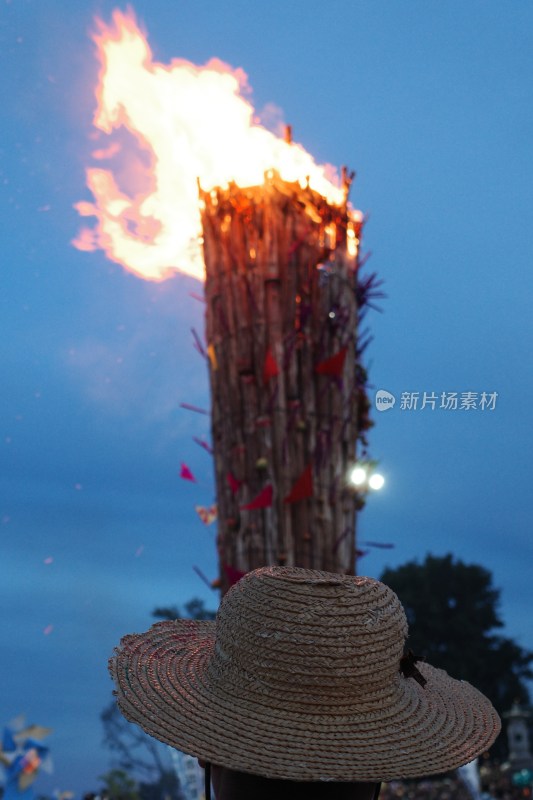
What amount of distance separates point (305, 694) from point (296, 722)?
7 cm

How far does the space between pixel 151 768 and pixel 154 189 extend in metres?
21.5

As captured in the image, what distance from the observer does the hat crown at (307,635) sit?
1933 millimetres

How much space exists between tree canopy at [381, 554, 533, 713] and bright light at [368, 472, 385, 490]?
20448 millimetres

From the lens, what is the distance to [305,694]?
1912mm

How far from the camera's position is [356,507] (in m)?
6.61

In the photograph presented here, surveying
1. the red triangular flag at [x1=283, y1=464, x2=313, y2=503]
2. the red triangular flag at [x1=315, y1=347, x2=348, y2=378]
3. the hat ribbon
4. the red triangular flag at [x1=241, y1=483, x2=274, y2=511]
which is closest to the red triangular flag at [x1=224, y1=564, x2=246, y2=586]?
the red triangular flag at [x1=241, y1=483, x2=274, y2=511]

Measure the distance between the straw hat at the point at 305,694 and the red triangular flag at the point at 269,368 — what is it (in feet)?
13.4

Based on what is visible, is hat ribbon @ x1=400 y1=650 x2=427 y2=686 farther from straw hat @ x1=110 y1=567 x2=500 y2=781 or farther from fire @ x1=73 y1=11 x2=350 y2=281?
fire @ x1=73 y1=11 x2=350 y2=281

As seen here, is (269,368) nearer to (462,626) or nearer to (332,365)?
(332,365)

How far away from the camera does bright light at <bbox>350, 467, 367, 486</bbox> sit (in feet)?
21.3

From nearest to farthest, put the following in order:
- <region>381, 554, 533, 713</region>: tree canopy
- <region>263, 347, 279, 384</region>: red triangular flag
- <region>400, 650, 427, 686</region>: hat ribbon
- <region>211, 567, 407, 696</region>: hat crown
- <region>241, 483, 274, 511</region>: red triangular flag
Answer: <region>211, 567, 407, 696</region>: hat crown
<region>400, 650, 427, 686</region>: hat ribbon
<region>241, 483, 274, 511</region>: red triangular flag
<region>263, 347, 279, 384</region>: red triangular flag
<region>381, 554, 533, 713</region>: tree canopy

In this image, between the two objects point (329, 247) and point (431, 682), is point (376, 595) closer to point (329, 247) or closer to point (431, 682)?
point (431, 682)

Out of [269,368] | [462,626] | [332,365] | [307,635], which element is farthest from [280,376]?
[462,626]

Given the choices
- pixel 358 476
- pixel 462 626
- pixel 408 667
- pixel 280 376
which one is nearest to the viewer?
pixel 408 667
